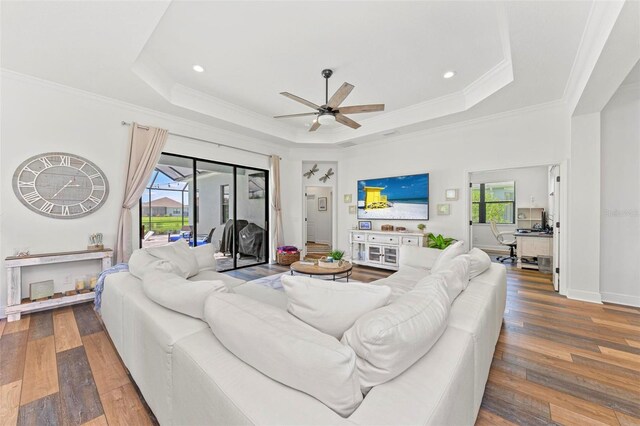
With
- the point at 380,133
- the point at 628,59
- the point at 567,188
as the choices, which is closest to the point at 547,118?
the point at 567,188

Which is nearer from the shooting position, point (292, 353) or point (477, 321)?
point (292, 353)

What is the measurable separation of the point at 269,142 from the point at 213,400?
5346mm

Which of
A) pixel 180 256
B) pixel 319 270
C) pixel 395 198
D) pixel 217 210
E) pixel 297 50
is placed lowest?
pixel 319 270

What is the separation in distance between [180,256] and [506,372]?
3132mm

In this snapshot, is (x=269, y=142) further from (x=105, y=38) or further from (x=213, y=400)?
(x=213, y=400)

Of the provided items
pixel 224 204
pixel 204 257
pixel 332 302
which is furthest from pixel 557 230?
pixel 224 204

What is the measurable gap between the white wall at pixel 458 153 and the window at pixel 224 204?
8.96 ft

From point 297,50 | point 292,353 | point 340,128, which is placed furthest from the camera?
point 340,128

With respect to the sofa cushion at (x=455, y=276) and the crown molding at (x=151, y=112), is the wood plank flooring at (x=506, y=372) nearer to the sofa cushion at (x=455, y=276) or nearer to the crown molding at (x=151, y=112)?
the sofa cushion at (x=455, y=276)

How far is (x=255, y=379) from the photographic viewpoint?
3.00ft

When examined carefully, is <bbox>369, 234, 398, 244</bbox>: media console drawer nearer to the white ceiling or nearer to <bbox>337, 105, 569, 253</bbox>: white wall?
<bbox>337, 105, 569, 253</bbox>: white wall

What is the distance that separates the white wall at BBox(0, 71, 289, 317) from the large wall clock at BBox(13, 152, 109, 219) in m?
0.07

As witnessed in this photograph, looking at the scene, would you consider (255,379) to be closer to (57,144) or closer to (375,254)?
(57,144)

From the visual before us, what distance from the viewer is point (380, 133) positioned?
5.11 m
